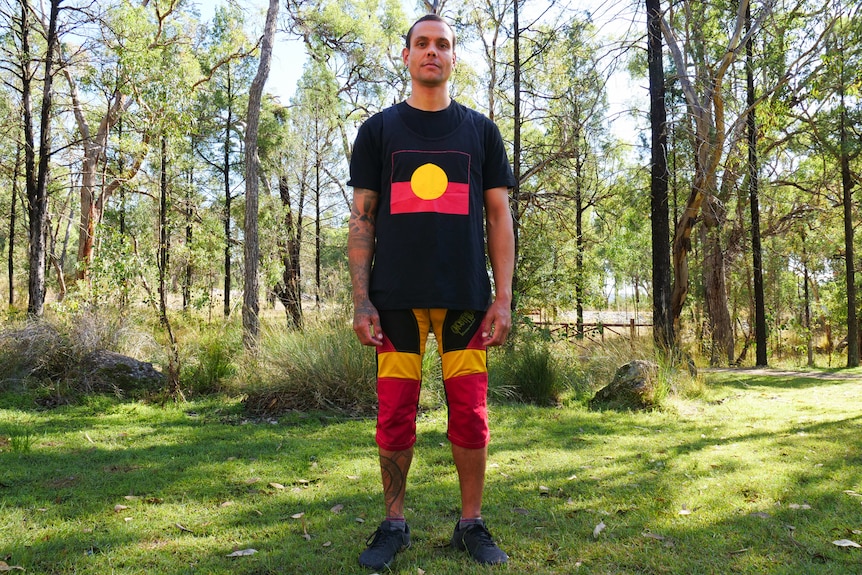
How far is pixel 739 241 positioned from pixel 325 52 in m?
13.4

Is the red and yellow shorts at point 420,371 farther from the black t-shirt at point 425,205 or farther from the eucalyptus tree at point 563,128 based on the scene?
the eucalyptus tree at point 563,128

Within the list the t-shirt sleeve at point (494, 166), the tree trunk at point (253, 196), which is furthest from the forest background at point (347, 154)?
the t-shirt sleeve at point (494, 166)

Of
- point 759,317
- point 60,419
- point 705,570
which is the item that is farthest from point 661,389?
point 759,317

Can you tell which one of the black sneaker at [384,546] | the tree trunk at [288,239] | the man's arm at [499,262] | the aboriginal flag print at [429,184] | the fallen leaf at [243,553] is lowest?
the fallen leaf at [243,553]

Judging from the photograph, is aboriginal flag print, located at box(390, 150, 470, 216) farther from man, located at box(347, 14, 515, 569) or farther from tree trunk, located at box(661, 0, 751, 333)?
tree trunk, located at box(661, 0, 751, 333)

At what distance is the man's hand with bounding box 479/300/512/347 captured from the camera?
2.31 m

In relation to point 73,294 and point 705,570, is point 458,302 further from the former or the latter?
point 73,294

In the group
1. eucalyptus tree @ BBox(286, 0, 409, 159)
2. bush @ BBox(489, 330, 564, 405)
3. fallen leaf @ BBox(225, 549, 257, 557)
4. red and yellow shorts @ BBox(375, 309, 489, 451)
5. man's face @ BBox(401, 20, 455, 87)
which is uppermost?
eucalyptus tree @ BBox(286, 0, 409, 159)

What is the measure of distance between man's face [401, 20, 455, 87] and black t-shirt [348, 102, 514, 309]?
139 mm

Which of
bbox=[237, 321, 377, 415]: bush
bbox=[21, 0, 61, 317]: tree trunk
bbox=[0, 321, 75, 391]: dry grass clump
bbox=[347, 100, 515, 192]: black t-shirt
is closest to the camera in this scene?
bbox=[347, 100, 515, 192]: black t-shirt

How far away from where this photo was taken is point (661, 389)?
20.8ft

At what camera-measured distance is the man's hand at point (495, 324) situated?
231 cm

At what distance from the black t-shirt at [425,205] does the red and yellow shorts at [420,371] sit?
0.26 feet

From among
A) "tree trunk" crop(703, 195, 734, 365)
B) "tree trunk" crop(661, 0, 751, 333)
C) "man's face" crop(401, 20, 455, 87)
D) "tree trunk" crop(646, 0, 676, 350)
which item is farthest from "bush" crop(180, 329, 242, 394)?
"tree trunk" crop(703, 195, 734, 365)
